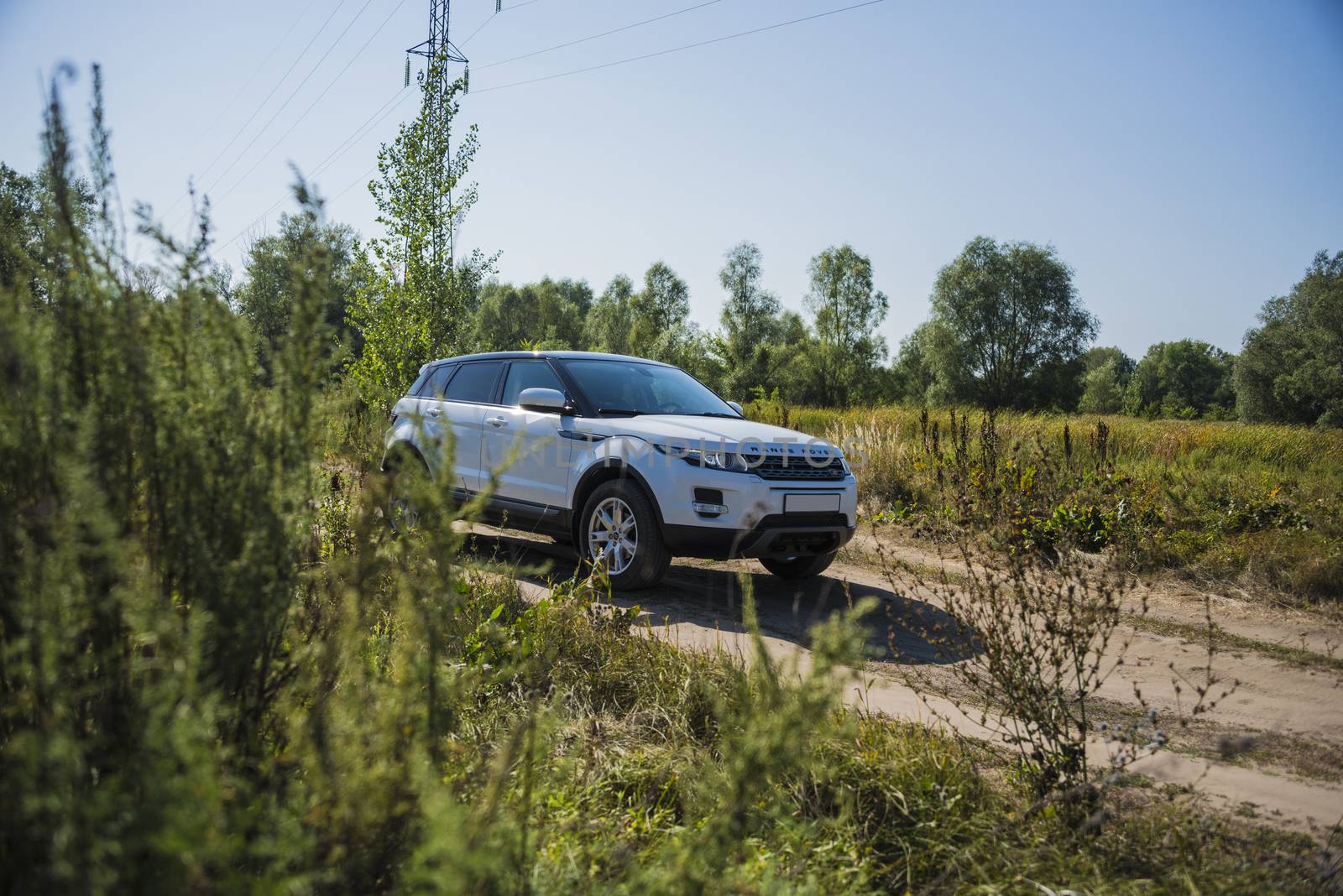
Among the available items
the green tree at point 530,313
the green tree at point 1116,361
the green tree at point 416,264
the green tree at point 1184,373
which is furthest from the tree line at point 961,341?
the green tree at point 1116,361

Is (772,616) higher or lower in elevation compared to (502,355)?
lower

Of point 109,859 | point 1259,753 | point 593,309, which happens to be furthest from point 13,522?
point 593,309

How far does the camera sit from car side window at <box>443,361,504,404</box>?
7.81 metres

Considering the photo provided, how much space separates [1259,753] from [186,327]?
4081 mm

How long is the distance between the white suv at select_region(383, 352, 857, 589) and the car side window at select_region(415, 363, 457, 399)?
0.79 meters

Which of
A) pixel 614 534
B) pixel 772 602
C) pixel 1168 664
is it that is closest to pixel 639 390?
pixel 614 534

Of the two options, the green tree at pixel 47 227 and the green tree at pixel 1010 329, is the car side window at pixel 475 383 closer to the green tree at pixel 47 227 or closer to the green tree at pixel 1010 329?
the green tree at pixel 47 227

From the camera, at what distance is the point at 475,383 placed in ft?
26.2

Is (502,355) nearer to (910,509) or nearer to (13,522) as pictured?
(910,509)

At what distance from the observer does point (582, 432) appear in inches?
260

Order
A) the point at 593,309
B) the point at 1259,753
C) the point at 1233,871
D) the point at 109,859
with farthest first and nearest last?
the point at 593,309, the point at 1259,753, the point at 1233,871, the point at 109,859

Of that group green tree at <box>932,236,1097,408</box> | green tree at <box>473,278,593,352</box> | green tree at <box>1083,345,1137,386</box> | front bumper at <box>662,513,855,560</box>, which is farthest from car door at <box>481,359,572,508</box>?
green tree at <box>1083,345,1137,386</box>

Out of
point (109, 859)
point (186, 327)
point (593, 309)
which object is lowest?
point (109, 859)

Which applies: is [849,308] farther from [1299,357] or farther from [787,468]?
[787,468]
